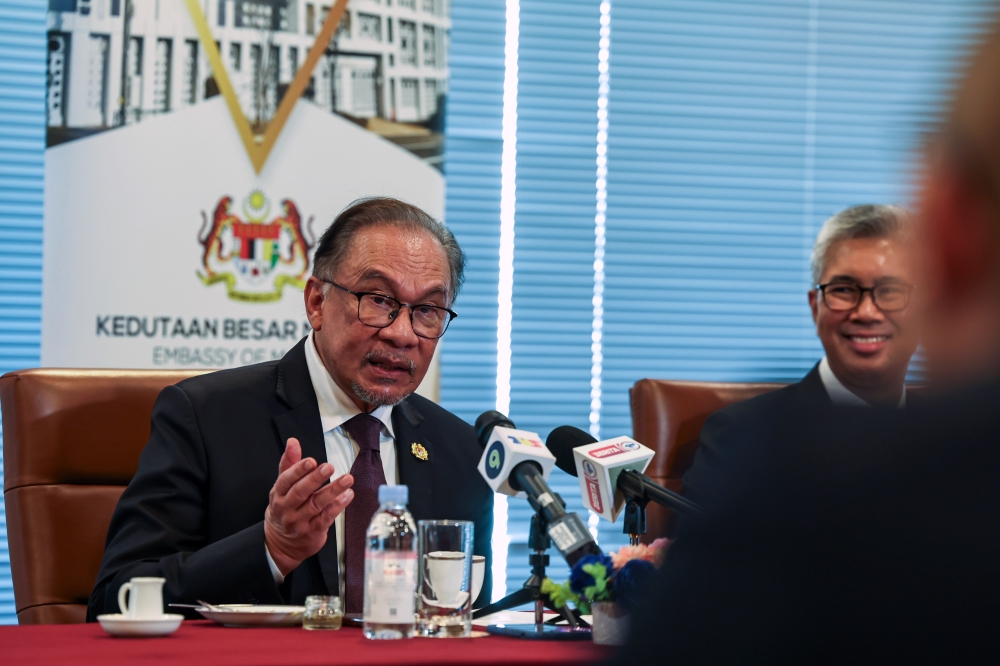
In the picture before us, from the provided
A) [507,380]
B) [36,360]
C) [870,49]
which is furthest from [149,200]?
[870,49]

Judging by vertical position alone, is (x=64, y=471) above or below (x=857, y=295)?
below

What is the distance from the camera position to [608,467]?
1.59 meters

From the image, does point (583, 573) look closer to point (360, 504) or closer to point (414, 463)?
point (360, 504)

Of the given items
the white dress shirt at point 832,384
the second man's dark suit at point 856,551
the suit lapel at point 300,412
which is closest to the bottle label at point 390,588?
the suit lapel at point 300,412

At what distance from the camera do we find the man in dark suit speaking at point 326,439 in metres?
1.92

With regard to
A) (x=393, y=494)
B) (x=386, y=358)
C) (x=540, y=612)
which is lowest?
(x=540, y=612)

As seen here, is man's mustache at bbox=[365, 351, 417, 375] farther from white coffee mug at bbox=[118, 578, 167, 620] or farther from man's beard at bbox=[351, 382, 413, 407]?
white coffee mug at bbox=[118, 578, 167, 620]

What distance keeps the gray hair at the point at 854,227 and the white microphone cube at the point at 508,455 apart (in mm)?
1880

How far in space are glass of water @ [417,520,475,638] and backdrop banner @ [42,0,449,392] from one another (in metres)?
1.65

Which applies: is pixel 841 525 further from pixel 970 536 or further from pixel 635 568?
pixel 635 568

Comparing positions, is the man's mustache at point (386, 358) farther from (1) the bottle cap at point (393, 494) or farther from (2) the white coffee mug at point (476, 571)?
(1) the bottle cap at point (393, 494)

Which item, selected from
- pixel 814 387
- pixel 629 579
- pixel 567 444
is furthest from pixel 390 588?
pixel 814 387

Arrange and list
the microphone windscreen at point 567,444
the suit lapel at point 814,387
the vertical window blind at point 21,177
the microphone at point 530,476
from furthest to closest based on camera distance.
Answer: the vertical window blind at point 21,177
the suit lapel at point 814,387
the microphone windscreen at point 567,444
the microphone at point 530,476

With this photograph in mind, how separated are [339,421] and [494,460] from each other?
29.9 inches
